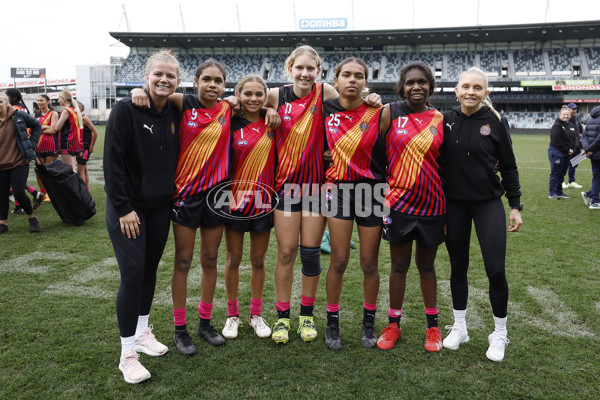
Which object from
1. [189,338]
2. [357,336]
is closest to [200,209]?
[189,338]

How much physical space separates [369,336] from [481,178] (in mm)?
1393

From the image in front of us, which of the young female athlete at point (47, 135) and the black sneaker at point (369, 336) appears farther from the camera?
the young female athlete at point (47, 135)

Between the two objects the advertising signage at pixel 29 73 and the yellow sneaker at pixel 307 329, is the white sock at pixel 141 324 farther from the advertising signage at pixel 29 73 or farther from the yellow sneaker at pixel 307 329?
the advertising signage at pixel 29 73

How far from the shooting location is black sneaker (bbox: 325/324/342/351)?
10.1 ft

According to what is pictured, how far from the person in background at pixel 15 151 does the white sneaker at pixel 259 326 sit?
4.45 metres

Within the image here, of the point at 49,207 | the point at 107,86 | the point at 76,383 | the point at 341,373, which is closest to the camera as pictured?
the point at 76,383

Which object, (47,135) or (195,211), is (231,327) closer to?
(195,211)

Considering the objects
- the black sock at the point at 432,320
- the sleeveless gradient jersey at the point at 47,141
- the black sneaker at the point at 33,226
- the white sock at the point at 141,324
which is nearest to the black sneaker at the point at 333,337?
the black sock at the point at 432,320

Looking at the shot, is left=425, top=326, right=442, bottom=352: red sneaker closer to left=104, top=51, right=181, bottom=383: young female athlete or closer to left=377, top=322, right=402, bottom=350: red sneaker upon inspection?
left=377, top=322, right=402, bottom=350: red sneaker

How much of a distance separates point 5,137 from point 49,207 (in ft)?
8.20

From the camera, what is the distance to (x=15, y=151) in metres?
5.79

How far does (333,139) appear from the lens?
3.02m

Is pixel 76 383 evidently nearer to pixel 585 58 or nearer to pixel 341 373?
pixel 341 373

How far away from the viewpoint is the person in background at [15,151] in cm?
570
